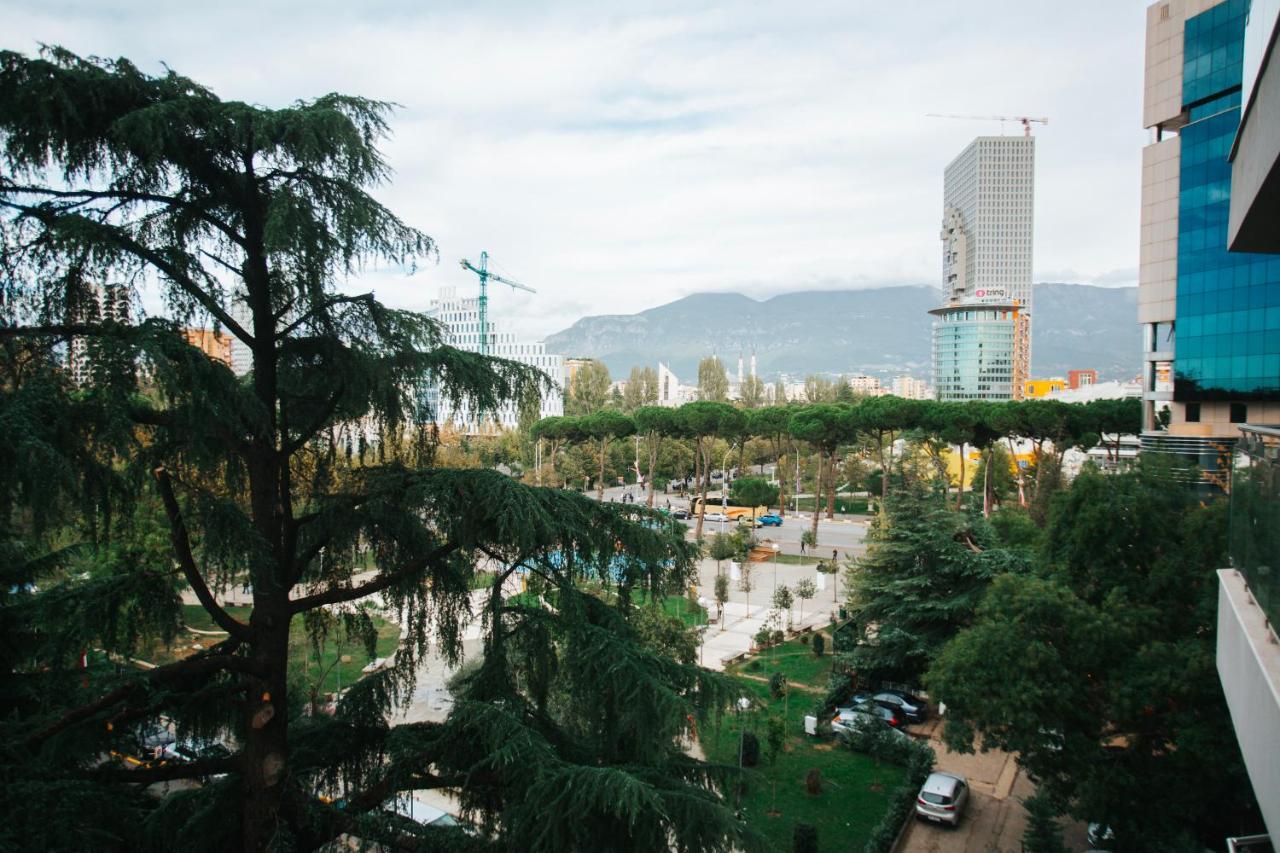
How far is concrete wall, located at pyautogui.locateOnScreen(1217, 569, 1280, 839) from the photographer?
12.4 feet

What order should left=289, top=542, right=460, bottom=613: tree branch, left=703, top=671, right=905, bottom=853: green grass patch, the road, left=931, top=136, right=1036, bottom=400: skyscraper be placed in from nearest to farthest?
left=289, top=542, right=460, bottom=613: tree branch → left=703, top=671, right=905, bottom=853: green grass patch → the road → left=931, top=136, right=1036, bottom=400: skyscraper

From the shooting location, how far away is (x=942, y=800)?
38.7ft

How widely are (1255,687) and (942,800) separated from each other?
8753 mm

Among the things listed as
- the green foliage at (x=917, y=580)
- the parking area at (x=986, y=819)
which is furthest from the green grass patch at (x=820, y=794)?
the green foliage at (x=917, y=580)

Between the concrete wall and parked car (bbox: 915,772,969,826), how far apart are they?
714 cm

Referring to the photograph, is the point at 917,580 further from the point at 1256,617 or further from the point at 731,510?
the point at 731,510

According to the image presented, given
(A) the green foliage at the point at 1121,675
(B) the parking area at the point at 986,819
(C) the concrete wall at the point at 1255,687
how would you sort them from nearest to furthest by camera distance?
1. (C) the concrete wall at the point at 1255,687
2. (A) the green foliage at the point at 1121,675
3. (B) the parking area at the point at 986,819

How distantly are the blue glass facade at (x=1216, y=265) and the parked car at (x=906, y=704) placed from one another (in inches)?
674

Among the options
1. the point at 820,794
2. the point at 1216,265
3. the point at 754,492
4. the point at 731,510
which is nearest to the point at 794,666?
the point at 820,794

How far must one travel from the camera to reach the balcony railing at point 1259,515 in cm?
416

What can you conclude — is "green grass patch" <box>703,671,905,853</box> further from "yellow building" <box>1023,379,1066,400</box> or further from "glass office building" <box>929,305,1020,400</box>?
"glass office building" <box>929,305,1020,400</box>

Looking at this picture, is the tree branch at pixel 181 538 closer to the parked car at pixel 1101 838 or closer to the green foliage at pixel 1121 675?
the green foliage at pixel 1121 675

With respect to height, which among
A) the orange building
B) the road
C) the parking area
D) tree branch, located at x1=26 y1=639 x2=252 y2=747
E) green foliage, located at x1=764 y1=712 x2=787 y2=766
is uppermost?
the orange building

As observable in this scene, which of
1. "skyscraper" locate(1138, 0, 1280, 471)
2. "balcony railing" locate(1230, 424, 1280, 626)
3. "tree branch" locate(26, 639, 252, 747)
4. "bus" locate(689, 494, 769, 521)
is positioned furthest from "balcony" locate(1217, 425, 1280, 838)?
"bus" locate(689, 494, 769, 521)
